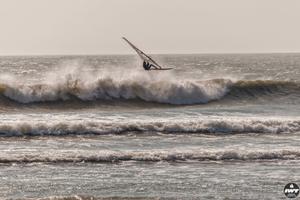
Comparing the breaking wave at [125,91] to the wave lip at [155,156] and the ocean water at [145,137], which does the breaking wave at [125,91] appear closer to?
the ocean water at [145,137]

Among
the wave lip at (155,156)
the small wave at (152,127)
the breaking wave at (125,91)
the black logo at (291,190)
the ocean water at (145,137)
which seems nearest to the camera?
the black logo at (291,190)

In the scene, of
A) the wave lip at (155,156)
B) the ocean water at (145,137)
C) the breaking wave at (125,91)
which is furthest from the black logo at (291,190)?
the breaking wave at (125,91)

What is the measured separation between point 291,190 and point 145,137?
977 centimetres

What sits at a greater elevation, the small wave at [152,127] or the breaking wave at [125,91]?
the breaking wave at [125,91]

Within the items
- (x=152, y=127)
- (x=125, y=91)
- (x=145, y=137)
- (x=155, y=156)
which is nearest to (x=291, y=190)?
(x=155, y=156)

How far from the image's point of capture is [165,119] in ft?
97.2

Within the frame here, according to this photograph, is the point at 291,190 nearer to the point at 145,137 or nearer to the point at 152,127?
the point at 145,137

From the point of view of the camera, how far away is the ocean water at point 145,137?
16.8 m

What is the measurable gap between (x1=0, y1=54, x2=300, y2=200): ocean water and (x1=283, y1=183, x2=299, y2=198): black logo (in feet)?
0.50

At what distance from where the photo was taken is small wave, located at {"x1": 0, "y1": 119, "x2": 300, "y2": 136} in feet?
85.7

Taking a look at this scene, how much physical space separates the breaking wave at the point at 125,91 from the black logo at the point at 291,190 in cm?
2190

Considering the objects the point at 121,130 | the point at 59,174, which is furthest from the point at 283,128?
the point at 59,174

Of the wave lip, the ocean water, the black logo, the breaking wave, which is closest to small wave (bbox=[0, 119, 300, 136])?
the ocean water

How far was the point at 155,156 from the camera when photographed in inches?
806
